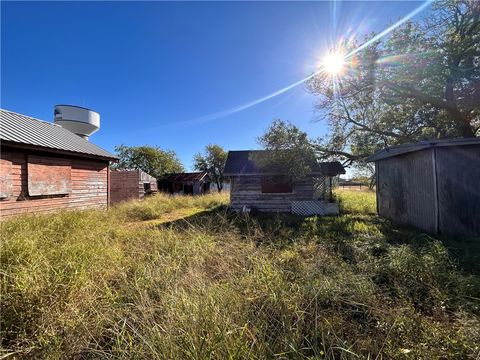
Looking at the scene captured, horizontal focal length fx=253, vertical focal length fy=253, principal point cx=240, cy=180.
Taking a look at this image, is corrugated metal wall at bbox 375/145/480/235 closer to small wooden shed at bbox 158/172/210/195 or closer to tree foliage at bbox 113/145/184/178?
small wooden shed at bbox 158/172/210/195

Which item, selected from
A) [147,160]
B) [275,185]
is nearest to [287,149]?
[275,185]

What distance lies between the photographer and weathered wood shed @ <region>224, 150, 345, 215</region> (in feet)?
41.7

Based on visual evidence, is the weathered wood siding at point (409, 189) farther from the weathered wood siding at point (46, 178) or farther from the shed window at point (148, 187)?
the shed window at point (148, 187)

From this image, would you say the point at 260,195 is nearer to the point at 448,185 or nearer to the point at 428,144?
the point at 428,144

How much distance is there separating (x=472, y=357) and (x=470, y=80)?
13169 mm

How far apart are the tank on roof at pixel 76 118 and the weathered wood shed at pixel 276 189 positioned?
11.2 meters

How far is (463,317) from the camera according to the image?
2.60m

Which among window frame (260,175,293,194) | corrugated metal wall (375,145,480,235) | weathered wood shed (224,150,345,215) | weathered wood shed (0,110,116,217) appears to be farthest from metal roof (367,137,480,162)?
weathered wood shed (0,110,116,217)

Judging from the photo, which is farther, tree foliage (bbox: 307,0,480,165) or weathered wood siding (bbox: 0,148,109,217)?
tree foliage (bbox: 307,0,480,165)

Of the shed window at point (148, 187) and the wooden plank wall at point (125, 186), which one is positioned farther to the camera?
the shed window at point (148, 187)

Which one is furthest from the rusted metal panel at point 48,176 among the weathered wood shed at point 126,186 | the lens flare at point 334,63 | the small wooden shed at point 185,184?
the small wooden shed at point 185,184

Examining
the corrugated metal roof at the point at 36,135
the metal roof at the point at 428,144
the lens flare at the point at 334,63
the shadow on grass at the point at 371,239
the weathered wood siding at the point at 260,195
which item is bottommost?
the shadow on grass at the point at 371,239

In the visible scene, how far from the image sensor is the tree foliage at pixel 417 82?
36.4 ft

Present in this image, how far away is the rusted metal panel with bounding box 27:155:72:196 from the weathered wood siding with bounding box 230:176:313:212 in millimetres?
7485
